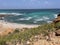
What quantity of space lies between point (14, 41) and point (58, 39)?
6.00 ft

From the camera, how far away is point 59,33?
8.76 meters

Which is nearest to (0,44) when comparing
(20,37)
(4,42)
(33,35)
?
(4,42)

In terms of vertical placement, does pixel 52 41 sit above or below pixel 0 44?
above

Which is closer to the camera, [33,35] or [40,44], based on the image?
[40,44]

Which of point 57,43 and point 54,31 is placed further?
point 54,31

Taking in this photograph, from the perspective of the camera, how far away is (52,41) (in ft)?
27.0

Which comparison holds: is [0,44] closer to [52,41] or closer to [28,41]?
[28,41]

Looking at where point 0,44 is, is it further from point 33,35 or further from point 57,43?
point 57,43

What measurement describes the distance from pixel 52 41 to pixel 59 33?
702 mm

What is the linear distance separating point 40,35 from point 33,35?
337 mm

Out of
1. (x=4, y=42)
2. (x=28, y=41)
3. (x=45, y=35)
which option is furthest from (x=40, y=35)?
(x=4, y=42)

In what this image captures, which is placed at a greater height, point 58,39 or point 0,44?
point 58,39

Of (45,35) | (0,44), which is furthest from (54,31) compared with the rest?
(0,44)

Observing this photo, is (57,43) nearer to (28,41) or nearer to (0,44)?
Result: (28,41)
